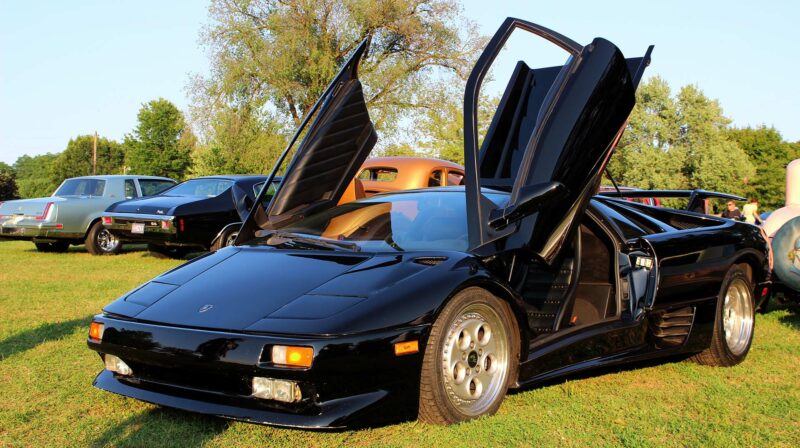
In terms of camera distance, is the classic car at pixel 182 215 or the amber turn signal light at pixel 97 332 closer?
the amber turn signal light at pixel 97 332

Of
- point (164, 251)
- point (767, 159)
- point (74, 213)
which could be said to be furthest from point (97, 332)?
point (767, 159)

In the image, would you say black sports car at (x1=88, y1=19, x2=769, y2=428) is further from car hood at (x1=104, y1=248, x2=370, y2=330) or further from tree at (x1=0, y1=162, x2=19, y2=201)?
tree at (x1=0, y1=162, x2=19, y2=201)

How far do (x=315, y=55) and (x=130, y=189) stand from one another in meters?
14.3

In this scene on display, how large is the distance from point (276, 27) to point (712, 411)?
2603 cm

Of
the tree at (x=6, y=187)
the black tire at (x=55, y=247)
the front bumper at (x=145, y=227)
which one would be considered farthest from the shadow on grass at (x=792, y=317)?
the tree at (x=6, y=187)

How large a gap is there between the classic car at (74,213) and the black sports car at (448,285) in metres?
10.1

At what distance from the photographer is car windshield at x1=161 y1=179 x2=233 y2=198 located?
12523mm

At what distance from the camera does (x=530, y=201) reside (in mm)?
3650

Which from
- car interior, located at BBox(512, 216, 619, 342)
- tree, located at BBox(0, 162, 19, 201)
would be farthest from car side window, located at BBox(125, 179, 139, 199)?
tree, located at BBox(0, 162, 19, 201)

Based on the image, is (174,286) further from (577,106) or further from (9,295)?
(9,295)

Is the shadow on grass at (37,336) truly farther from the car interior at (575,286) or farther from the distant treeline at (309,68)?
the distant treeline at (309,68)

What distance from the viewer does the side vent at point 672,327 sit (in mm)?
4578

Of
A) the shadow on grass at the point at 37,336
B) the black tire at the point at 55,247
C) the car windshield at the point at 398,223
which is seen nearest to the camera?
the car windshield at the point at 398,223

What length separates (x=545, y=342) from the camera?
12.7 feet
